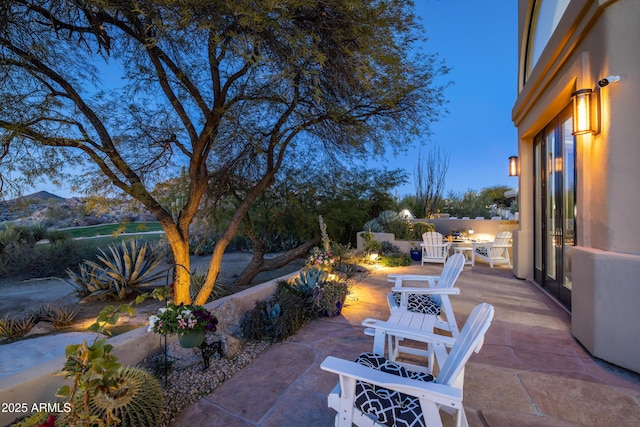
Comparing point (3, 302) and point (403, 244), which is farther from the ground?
point (403, 244)

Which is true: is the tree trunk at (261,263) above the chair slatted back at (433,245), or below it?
below

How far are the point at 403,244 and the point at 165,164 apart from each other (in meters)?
6.36

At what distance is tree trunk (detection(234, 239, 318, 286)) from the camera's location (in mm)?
7766

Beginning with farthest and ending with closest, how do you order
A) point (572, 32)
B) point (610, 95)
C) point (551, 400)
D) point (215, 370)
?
point (572, 32), point (610, 95), point (215, 370), point (551, 400)

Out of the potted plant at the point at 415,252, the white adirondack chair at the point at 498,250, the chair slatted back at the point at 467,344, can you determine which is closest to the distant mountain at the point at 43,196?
the chair slatted back at the point at 467,344

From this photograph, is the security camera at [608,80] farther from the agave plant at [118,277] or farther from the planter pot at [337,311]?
the agave plant at [118,277]

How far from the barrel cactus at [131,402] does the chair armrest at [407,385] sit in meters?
1.15

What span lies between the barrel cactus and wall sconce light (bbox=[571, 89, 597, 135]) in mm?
4300

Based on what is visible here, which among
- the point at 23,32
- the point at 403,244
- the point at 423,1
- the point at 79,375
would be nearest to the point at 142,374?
the point at 79,375

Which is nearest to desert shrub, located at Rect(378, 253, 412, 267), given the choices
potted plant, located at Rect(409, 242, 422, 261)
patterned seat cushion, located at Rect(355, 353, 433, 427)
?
potted plant, located at Rect(409, 242, 422, 261)

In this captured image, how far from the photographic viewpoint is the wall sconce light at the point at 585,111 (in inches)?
114

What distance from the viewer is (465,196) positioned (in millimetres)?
14133

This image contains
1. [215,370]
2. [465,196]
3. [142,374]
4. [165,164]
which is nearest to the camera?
[142,374]

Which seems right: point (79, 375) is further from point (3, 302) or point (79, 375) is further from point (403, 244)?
point (403, 244)
